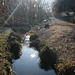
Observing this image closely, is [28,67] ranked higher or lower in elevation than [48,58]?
lower

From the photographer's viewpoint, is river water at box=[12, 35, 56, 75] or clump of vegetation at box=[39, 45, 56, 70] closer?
river water at box=[12, 35, 56, 75]

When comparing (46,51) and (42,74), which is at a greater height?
(46,51)

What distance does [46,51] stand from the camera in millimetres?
7090

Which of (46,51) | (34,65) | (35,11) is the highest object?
(46,51)

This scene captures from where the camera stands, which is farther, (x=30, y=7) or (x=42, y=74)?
(x=30, y=7)

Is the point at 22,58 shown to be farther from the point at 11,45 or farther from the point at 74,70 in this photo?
the point at 74,70

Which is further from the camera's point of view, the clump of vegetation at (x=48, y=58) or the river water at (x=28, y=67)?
the clump of vegetation at (x=48, y=58)

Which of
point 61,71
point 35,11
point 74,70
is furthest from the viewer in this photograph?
point 35,11

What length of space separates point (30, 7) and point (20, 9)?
194 inches

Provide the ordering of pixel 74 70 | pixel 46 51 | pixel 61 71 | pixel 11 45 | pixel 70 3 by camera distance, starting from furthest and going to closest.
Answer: pixel 70 3
pixel 11 45
pixel 46 51
pixel 61 71
pixel 74 70

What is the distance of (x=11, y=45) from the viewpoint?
30.1 ft

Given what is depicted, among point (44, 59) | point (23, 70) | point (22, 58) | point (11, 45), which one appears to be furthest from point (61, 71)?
point (11, 45)

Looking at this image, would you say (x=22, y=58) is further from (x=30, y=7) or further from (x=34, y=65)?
(x=30, y=7)

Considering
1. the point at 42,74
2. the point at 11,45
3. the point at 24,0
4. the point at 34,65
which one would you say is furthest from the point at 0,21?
the point at 24,0
